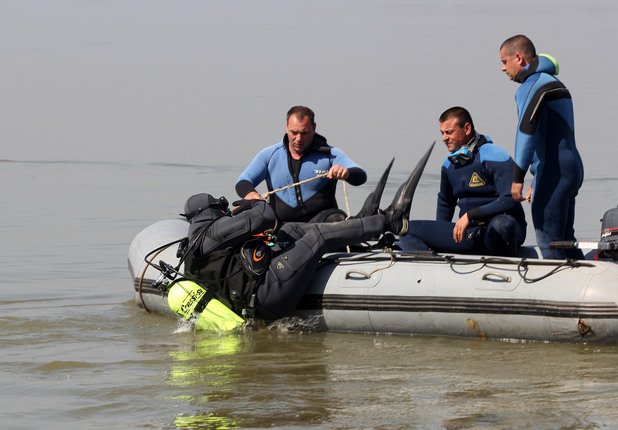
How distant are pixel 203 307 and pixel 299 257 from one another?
633 mm

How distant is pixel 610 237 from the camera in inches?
270

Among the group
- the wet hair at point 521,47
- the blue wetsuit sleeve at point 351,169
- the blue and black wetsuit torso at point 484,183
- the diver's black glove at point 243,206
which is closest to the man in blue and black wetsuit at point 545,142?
the wet hair at point 521,47

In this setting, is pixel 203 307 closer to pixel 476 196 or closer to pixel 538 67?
pixel 476 196

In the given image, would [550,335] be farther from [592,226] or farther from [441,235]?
[592,226]

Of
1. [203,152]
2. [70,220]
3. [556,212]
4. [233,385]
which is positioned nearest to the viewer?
[233,385]

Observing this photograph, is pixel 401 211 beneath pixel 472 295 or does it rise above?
above

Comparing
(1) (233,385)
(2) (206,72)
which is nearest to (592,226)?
(1) (233,385)

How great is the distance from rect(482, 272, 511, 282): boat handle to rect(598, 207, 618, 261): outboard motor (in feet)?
1.70

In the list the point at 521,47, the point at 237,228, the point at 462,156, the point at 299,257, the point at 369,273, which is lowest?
the point at 369,273

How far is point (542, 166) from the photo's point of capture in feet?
23.6

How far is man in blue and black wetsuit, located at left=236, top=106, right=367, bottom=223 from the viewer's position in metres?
7.91

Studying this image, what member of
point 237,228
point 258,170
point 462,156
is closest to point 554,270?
point 462,156

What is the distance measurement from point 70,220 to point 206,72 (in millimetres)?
9911

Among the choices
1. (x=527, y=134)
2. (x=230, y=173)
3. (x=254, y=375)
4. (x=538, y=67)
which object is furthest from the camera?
(x=230, y=173)
